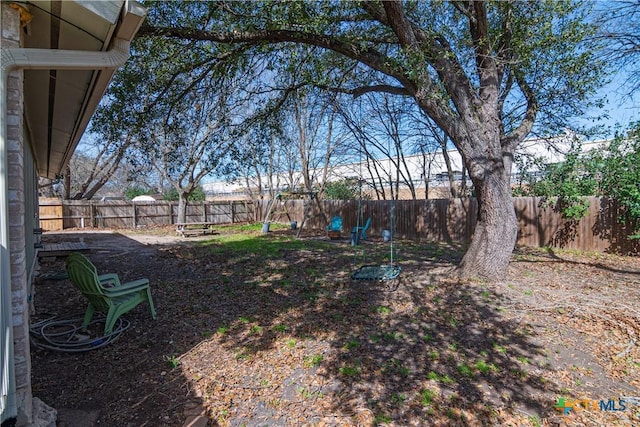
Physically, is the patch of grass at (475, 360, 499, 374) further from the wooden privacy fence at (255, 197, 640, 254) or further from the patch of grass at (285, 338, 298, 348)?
the wooden privacy fence at (255, 197, 640, 254)

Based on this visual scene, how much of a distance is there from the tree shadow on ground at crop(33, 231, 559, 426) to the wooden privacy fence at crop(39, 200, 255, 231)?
12641mm

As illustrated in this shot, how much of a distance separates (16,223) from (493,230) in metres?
5.60

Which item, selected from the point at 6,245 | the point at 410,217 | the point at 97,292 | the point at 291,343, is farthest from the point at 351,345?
the point at 410,217

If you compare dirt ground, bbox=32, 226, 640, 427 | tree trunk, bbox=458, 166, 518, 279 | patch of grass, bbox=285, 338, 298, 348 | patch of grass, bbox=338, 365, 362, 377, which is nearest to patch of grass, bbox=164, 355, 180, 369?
dirt ground, bbox=32, 226, 640, 427

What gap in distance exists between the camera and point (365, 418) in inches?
101

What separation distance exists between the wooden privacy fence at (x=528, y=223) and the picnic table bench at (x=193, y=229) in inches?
247

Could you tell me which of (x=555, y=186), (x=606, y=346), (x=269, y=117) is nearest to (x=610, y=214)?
(x=555, y=186)

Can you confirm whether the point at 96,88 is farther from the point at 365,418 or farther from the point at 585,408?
the point at 585,408

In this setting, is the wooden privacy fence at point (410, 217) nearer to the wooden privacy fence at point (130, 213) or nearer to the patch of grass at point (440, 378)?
Result: the wooden privacy fence at point (130, 213)

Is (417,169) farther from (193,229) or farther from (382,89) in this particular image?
(382,89)

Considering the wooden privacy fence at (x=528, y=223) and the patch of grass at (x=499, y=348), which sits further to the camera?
the wooden privacy fence at (x=528, y=223)

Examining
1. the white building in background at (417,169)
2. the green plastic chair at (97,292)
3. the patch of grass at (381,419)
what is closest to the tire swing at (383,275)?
the patch of grass at (381,419)

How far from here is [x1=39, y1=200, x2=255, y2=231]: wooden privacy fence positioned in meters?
15.9

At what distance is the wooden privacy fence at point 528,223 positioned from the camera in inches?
315
